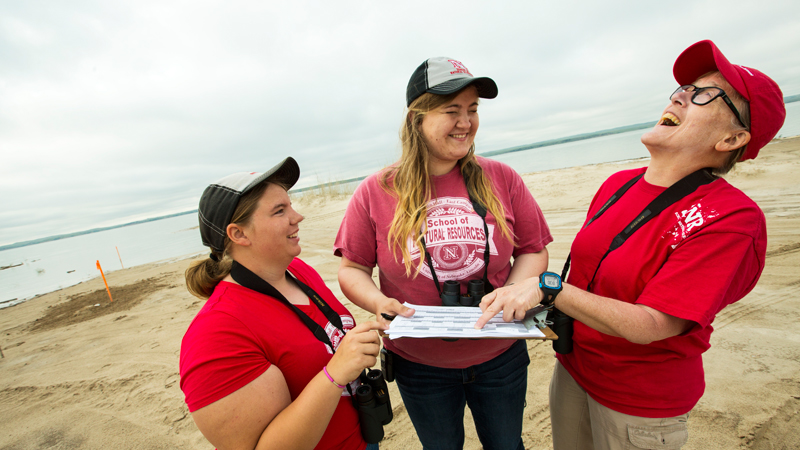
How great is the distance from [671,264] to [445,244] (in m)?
0.96

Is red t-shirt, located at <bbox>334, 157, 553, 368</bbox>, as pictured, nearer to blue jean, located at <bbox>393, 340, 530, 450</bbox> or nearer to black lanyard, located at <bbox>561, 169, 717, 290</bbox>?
blue jean, located at <bbox>393, 340, 530, 450</bbox>

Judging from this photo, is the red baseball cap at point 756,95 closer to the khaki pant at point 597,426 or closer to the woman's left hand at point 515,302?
the woman's left hand at point 515,302

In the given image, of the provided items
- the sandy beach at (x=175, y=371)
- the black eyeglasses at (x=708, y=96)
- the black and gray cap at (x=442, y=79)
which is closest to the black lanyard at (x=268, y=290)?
the black and gray cap at (x=442, y=79)

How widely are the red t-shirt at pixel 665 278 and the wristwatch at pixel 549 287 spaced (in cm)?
31

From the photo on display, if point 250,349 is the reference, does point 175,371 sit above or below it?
below

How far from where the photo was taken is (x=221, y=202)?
5.12ft

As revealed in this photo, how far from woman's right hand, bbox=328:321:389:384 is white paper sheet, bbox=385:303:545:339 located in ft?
0.29

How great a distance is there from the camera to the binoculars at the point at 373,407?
5.37 ft

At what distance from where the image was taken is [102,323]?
6.96m

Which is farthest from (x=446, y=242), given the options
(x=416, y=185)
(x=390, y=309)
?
(x=390, y=309)

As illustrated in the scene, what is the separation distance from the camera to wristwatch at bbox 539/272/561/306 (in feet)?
4.68

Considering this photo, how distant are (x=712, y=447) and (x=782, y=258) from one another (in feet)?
13.5

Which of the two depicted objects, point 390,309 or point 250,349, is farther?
point 390,309

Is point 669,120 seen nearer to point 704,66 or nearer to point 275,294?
point 704,66
